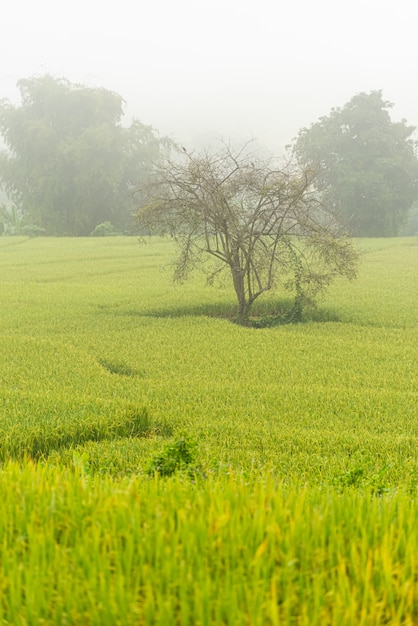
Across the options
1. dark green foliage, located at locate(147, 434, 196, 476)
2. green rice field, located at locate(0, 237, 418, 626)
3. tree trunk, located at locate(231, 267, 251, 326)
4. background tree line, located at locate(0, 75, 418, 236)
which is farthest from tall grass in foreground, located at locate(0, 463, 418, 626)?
background tree line, located at locate(0, 75, 418, 236)

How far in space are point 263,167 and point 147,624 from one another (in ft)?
40.3

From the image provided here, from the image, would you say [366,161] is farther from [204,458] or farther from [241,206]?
[204,458]

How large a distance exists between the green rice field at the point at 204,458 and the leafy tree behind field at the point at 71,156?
114 feet

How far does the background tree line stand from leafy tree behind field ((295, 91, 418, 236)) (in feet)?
0.28

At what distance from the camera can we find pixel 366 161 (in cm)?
4878

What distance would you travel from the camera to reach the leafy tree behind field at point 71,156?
5112cm

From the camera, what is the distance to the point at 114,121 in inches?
2216

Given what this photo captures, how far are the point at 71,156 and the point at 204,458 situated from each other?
4861 cm

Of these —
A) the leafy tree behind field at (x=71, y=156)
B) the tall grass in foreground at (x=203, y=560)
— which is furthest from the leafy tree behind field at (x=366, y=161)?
the tall grass in foreground at (x=203, y=560)

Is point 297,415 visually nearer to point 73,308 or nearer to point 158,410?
point 158,410

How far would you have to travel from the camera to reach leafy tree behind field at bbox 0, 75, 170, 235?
51125 mm

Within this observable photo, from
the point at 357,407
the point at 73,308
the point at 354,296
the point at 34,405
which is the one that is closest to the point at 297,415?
the point at 357,407

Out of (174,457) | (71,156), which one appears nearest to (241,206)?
(174,457)

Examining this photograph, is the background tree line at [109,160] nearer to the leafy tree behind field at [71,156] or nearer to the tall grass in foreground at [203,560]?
the leafy tree behind field at [71,156]
